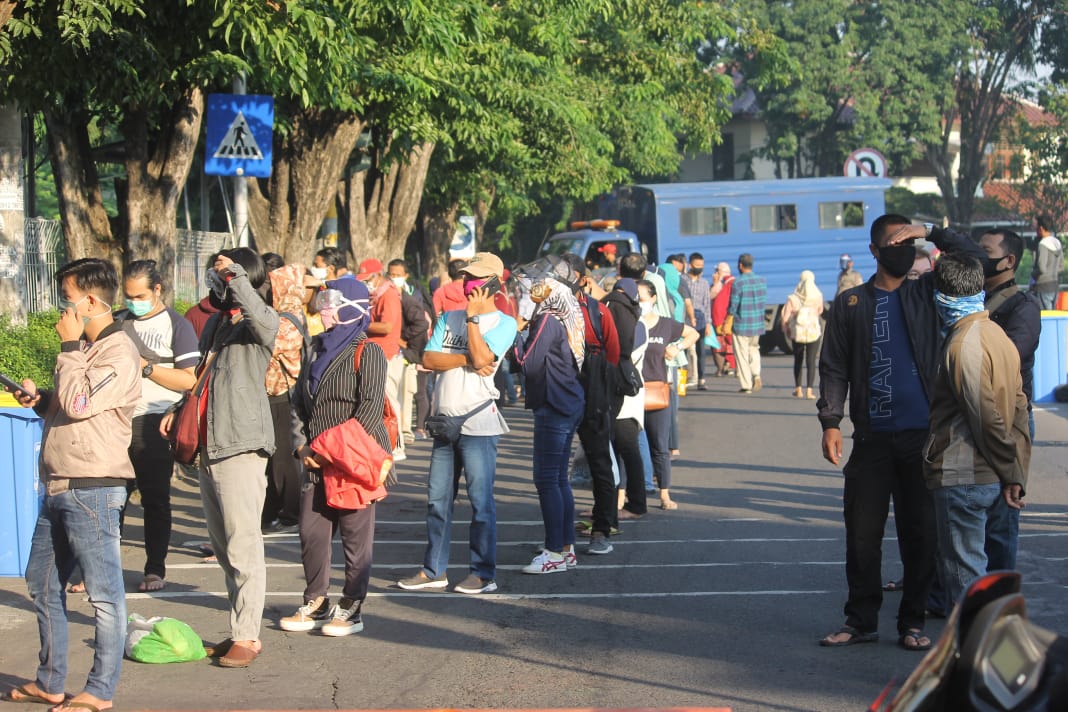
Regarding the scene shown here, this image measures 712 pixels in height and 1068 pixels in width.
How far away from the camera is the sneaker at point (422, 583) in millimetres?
7953

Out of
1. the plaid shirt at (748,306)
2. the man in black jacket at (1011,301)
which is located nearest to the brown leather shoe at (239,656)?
the man in black jacket at (1011,301)

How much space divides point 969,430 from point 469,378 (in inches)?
121

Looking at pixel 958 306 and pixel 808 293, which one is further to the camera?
pixel 808 293

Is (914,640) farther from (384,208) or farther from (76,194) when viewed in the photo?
(384,208)

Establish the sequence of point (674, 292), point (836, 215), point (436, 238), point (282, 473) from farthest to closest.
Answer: point (836, 215)
point (436, 238)
point (674, 292)
point (282, 473)

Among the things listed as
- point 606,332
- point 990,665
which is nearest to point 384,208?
point 606,332

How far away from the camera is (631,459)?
9859 mm

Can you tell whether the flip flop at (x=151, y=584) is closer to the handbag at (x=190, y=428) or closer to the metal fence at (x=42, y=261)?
the handbag at (x=190, y=428)

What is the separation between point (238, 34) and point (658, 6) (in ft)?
55.0

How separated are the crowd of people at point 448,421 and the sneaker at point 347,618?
15mm

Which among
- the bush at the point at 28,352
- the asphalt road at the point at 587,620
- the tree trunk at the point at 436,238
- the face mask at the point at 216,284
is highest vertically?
the tree trunk at the point at 436,238

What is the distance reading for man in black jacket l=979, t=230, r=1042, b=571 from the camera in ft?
23.0

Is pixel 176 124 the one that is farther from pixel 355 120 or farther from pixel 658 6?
pixel 658 6

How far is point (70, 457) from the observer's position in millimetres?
5531
